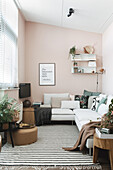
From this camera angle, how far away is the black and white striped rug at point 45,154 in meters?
2.47

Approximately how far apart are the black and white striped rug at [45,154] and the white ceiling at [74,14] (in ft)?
9.99

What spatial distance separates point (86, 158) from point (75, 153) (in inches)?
9.6

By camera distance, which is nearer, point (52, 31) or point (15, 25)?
point (15, 25)

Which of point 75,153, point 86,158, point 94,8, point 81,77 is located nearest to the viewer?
point 86,158

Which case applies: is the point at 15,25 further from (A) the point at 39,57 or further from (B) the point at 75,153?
(B) the point at 75,153

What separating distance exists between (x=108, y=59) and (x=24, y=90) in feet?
8.76

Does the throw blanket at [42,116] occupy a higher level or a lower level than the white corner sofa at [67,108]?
lower

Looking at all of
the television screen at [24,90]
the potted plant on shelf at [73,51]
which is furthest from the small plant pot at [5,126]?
the potted plant on shelf at [73,51]

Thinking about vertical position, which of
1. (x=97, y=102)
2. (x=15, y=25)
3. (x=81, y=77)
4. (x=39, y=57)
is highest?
(x=15, y=25)

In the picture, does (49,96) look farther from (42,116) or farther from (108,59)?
(108,59)

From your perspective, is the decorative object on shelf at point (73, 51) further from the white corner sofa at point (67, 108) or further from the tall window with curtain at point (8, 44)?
the tall window with curtain at point (8, 44)

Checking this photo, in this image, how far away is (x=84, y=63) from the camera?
5812mm

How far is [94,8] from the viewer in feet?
13.6

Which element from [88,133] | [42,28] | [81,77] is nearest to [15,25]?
[42,28]
